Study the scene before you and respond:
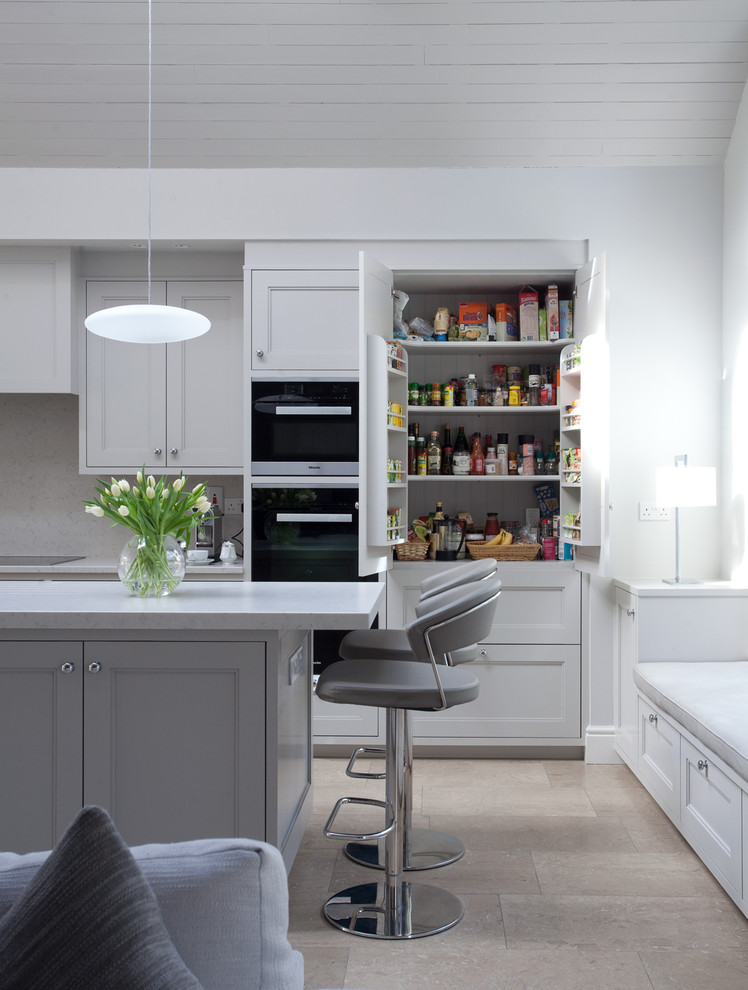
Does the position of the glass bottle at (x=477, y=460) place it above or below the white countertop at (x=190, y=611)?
above

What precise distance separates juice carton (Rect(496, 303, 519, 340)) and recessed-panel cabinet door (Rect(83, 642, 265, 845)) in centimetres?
243

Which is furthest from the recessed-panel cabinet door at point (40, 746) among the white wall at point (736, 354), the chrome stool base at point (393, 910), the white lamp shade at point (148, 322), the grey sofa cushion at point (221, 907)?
the white wall at point (736, 354)

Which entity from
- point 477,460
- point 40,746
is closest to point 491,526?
point 477,460

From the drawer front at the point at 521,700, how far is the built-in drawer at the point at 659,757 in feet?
1.64

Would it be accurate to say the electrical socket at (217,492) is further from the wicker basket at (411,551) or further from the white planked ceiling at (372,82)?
the white planked ceiling at (372,82)

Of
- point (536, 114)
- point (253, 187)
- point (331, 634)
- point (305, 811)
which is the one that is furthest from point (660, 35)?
point (305, 811)

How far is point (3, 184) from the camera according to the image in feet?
13.1

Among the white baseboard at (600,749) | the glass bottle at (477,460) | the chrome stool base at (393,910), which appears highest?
the glass bottle at (477,460)

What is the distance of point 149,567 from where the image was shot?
2.54 m

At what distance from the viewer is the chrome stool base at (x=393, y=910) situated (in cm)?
236

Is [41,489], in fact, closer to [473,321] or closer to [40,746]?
[473,321]

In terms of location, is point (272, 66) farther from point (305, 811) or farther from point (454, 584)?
point (305, 811)

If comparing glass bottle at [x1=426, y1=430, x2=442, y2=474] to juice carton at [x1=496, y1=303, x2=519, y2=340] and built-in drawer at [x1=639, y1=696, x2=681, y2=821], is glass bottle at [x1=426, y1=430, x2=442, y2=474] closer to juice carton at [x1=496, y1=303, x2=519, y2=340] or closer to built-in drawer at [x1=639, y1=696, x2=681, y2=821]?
juice carton at [x1=496, y1=303, x2=519, y2=340]

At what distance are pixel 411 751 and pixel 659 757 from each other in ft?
3.56
